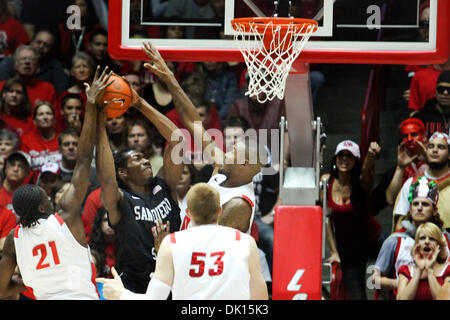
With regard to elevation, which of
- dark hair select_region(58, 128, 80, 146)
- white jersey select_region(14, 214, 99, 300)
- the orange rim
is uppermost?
the orange rim

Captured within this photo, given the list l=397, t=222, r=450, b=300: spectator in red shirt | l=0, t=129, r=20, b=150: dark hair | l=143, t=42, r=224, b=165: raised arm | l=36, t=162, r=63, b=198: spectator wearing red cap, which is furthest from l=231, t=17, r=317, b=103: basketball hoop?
l=0, t=129, r=20, b=150: dark hair

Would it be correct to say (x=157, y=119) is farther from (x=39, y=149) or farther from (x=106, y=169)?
(x=39, y=149)

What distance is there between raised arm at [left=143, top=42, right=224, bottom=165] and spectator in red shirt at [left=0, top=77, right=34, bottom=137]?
244 centimetres

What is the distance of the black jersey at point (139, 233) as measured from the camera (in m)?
6.11

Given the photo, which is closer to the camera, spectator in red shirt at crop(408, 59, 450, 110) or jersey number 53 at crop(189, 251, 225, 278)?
jersey number 53 at crop(189, 251, 225, 278)

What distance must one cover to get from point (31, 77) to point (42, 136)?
24.1 inches

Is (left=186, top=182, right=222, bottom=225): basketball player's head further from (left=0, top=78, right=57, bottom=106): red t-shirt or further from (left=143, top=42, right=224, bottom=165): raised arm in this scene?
(left=0, top=78, right=57, bottom=106): red t-shirt

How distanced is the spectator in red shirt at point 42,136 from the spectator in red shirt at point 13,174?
0.56ft

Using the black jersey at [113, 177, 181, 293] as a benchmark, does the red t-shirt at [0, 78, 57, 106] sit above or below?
above

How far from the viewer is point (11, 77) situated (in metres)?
8.43

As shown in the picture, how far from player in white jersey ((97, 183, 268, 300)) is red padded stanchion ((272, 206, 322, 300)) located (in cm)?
42

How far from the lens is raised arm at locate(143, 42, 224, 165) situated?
5.77 m

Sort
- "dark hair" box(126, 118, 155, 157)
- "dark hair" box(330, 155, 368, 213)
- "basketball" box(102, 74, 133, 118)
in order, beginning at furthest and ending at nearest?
"dark hair" box(126, 118, 155, 157) < "dark hair" box(330, 155, 368, 213) < "basketball" box(102, 74, 133, 118)

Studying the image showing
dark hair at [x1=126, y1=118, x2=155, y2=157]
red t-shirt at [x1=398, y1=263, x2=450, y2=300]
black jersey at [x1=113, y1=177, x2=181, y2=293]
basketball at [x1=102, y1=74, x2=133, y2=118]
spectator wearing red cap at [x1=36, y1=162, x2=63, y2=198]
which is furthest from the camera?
dark hair at [x1=126, y1=118, x2=155, y2=157]
